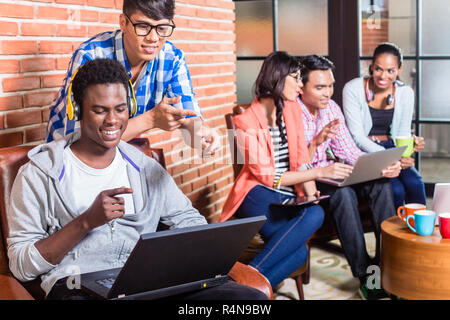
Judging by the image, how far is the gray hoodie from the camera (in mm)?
1462

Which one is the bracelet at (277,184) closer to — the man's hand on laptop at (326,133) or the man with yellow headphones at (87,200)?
the man's hand on laptop at (326,133)

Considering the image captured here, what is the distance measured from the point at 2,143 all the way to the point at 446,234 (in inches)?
66.8

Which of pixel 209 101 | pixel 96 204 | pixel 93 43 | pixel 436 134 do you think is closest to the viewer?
pixel 96 204

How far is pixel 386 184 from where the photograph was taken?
9.45 ft

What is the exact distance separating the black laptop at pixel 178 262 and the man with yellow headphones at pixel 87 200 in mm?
48

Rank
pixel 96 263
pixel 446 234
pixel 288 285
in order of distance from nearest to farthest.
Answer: pixel 96 263
pixel 446 234
pixel 288 285

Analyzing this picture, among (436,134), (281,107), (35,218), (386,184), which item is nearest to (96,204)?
(35,218)

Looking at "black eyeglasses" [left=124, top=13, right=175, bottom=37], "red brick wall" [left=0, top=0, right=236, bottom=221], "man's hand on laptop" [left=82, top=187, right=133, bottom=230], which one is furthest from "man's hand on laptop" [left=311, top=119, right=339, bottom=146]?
"man's hand on laptop" [left=82, top=187, right=133, bottom=230]

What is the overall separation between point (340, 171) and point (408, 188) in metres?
0.64

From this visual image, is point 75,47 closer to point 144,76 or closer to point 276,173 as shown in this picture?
point 144,76

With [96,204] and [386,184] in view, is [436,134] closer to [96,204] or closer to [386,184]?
[386,184]

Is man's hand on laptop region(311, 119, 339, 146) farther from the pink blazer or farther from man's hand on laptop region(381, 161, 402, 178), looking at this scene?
man's hand on laptop region(381, 161, 402, 178)

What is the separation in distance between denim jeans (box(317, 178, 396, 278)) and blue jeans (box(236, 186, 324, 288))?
278 mm

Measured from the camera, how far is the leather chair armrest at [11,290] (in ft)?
4.44
